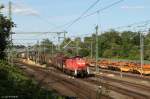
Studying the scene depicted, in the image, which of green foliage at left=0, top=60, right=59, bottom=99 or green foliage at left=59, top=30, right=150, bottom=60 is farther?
green foliage at left=59, top=30, right=150, bottom=60

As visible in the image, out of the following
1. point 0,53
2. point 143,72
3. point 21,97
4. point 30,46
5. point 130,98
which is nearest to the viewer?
point 21,97

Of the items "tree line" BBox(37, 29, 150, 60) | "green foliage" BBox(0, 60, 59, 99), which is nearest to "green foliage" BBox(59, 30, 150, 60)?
"tree line" BBox(37, 29, 150, 60)

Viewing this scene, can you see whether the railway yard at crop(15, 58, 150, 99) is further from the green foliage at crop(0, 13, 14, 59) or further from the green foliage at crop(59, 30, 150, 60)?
the green foliage at crop(59, 30, 150, 60)

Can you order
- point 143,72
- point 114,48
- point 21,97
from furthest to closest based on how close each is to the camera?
point 114,48
point 143,72
point 21,97

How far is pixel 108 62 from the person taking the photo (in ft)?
298

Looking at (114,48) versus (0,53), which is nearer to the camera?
(0,53)

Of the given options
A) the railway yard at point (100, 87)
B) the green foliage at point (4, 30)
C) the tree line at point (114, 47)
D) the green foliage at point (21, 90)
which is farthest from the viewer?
the tree line at point (114, 47)

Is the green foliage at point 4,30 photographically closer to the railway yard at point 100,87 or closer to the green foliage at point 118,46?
the railway yard at point 100,87

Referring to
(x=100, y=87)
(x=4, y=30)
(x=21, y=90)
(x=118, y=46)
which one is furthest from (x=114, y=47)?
(x=21, y=90)

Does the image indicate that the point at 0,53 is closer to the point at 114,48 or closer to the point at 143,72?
the point at 143,72

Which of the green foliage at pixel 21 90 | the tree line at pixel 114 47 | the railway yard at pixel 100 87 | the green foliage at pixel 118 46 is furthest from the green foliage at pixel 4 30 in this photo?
the green foliage at pixel 118 46

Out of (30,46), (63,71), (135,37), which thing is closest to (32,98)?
(63,71)

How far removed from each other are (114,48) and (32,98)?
88.5m

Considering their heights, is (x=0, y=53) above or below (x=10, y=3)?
below
